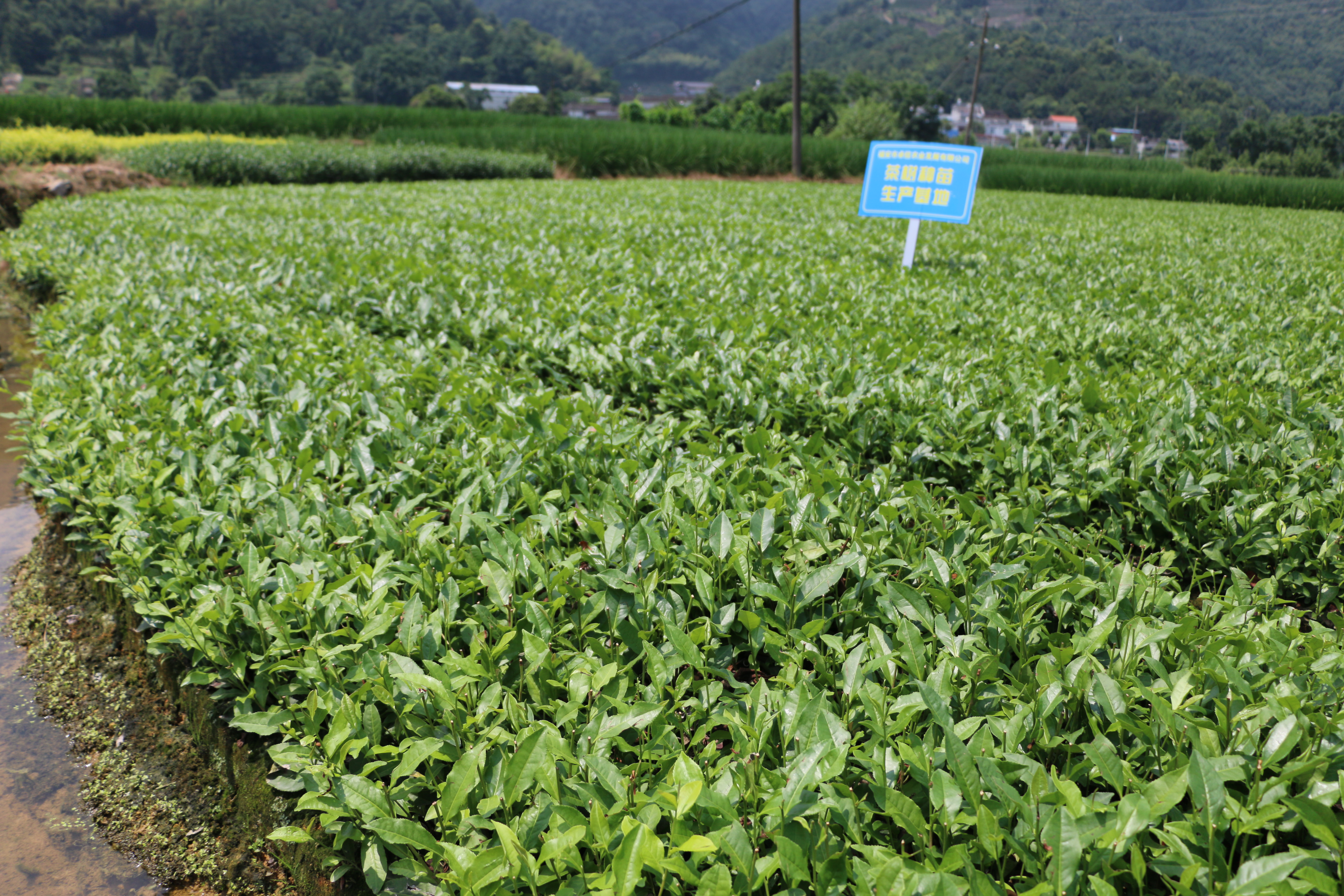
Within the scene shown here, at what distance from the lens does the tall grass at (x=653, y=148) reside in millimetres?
26328

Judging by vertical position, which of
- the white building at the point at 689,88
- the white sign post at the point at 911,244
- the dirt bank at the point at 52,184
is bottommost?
the white sign post at the point at 911,244

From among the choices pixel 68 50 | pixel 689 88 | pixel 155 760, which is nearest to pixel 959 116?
pixel 689 88

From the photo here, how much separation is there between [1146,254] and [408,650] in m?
9.80

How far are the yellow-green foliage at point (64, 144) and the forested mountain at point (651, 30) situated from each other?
12574 centimetres

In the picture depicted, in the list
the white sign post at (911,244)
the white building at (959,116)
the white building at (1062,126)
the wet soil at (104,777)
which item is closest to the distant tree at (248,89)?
the white building at (959,116)

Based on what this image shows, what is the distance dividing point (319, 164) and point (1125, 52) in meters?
114

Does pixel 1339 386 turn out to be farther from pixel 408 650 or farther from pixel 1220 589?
pixel 408 650

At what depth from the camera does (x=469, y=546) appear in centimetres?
212

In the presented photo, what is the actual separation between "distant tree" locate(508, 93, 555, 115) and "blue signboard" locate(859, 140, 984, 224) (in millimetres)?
67910

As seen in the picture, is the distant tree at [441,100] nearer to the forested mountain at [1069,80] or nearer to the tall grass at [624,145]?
the forested mountain at [1069,80]

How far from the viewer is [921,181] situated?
6867mm

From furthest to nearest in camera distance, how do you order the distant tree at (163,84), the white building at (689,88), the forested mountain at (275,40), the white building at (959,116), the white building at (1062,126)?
the white building at (689,88) → the white building at (1062,126) → the forested mountain at (275,40) → the distant tree at (163,84) → the white building at (959,116)

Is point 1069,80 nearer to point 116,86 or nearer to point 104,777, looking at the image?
point 116,86

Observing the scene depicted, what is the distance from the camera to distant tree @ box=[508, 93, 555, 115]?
6956 cm
